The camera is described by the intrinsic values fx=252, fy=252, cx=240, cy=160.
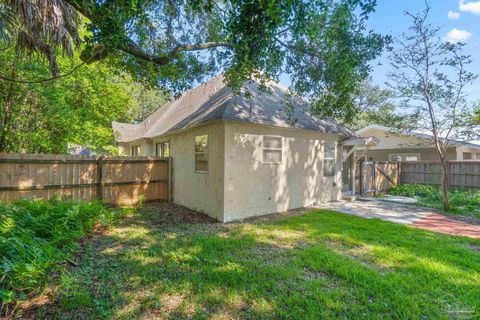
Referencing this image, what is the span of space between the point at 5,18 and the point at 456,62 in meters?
11.5

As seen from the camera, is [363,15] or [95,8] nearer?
[95,8]

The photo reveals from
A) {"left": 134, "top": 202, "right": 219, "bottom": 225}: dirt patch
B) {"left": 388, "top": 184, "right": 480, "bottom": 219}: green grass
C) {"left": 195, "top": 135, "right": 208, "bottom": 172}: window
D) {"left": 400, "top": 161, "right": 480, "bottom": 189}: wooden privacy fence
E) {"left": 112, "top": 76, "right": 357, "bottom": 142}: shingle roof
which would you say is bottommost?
{"left": 134, "top": 202, "right": 219, "bottom": 225}: dirt patch

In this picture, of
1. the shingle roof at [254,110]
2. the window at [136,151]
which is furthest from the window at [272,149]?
the window at [136,151]

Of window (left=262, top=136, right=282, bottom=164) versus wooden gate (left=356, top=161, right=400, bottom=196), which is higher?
window (left=262, top=136, right=282, bottom=164)

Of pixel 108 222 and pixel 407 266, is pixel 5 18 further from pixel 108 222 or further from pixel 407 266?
pixel 407 266

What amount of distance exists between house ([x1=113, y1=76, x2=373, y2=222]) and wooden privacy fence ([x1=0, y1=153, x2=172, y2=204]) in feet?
2.87

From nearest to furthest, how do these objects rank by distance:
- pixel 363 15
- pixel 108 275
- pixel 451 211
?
pixel 108 275 → pixel 363 15 → pixel 451 211

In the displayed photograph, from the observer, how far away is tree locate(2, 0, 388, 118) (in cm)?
393

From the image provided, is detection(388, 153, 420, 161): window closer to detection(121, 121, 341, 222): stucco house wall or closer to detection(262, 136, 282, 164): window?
detection(121, 121, 341, 222): stucco house wall

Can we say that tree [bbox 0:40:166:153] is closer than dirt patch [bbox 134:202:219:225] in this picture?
No

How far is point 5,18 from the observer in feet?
13.5

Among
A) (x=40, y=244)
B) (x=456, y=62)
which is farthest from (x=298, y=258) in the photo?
(x=456, y=62)

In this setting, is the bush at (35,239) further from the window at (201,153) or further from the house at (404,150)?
the house at (404,150)

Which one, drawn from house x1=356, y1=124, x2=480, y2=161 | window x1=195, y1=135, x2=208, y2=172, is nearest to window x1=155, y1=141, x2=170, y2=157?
window x1=195, y1=135, x2=208, y2=172
